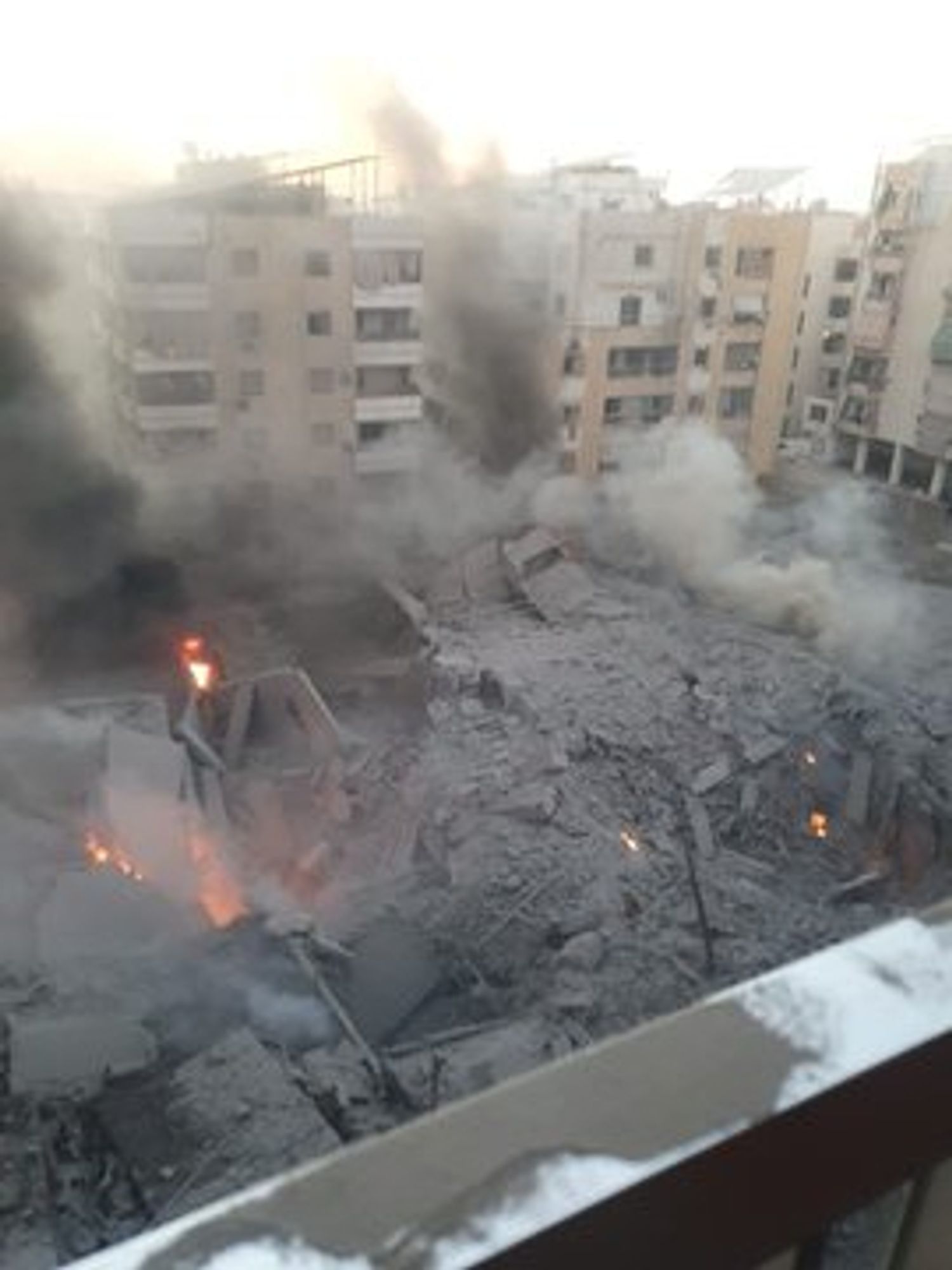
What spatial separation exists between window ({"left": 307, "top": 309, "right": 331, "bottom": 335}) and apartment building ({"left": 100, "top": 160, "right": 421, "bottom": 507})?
0.02 meters

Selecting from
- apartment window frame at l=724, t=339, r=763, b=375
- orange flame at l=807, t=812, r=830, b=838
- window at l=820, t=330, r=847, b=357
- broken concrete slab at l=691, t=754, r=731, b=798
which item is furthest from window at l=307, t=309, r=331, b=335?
window at l=820, t=330, r=847, b=357

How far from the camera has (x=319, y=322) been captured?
42.1ft

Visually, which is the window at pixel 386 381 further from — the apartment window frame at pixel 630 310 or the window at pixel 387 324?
the apartment window frame at pixel 630 310

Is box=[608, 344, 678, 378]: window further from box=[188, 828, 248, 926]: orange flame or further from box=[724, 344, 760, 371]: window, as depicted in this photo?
box=[188, 828, 248, 926]: orange flame

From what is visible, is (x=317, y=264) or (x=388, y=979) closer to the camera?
(x=388, y=979)

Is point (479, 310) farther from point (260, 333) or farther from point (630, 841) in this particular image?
point (630, 841)

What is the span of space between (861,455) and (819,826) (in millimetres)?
10441

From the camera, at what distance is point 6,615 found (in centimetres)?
1187

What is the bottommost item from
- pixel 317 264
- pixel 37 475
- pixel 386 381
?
pixel 37 475

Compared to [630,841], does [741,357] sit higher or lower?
higher

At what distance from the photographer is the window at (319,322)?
12.8 metres

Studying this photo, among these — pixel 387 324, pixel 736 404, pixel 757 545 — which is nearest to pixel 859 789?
pixel 757 545

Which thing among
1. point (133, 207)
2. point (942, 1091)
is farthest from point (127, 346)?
point (942, 1091)

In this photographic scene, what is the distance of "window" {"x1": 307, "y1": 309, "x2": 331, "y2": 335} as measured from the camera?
12.8 metres
